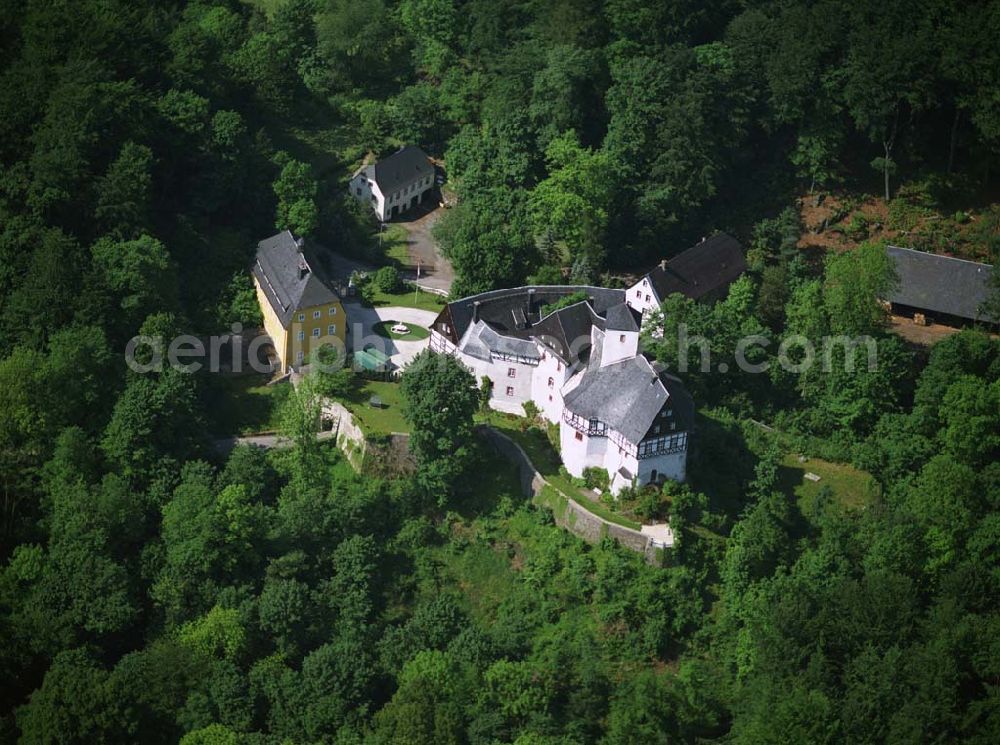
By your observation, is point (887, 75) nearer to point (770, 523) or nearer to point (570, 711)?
point (770, 523)

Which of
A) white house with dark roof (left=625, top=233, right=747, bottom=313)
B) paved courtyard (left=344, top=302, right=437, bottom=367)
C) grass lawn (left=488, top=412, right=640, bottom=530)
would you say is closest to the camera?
grass lawn (left=488, top=412, right=640, bottom=530)

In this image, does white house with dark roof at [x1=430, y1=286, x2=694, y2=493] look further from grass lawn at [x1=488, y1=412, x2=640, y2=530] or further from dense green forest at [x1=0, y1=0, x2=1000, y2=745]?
dense green forest at [x1=0, y1=0, x2=1000, y2=745]

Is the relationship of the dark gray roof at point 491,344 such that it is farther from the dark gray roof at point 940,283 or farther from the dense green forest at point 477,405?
the dark gray roof at point 940,283

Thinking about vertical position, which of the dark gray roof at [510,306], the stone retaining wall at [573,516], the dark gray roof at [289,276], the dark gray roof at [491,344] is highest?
the dark gray roof at [289,276]

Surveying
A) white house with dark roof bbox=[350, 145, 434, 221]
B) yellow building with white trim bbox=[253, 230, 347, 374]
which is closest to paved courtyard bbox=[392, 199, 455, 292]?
white house with dark roof bbox=[350, 145, 434, 221]

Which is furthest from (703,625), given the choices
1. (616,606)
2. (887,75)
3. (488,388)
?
(887,75)

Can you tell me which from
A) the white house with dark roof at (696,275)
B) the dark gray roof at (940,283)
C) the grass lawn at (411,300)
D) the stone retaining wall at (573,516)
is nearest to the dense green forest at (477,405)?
the stone retaining wall at (573,516)

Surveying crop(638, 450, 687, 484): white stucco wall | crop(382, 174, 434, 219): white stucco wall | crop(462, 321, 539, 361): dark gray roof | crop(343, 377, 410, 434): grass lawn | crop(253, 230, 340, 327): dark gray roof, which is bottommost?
crop(638, 450, 687, 484): white stucco wall
